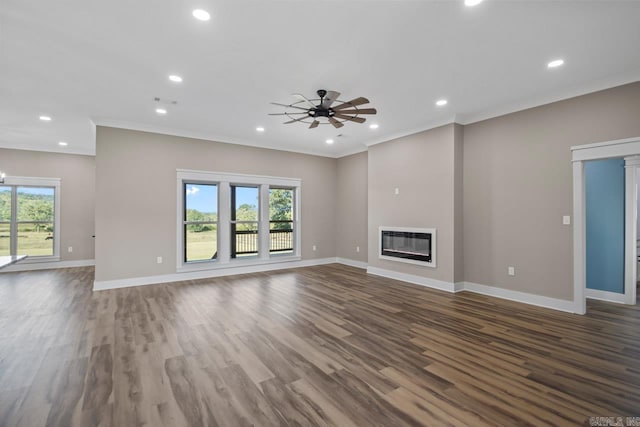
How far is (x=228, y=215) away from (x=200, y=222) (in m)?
0.60

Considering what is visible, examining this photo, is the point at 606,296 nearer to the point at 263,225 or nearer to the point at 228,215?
the point at 263,225

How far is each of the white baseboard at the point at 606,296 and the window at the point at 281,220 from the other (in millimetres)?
→ 5920

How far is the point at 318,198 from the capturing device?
7.68m

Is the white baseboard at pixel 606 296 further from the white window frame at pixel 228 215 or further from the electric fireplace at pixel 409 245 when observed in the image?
the white window frame at pixel 228 215

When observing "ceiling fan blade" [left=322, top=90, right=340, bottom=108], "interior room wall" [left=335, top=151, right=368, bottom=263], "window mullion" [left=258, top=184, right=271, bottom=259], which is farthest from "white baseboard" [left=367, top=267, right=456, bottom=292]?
"ceiling fan blade" [left=322, top=90, right=340, bottom=108]

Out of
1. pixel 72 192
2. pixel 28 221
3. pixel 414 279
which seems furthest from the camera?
pixel 72 192

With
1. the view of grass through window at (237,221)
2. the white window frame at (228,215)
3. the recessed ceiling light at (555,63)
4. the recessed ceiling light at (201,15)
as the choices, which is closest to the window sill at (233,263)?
the white window frame at (228,215)

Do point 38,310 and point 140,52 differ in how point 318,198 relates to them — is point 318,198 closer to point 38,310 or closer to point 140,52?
point 140,52

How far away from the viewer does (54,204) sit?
720 centimetres

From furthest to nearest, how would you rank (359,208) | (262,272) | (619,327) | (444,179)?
(359,208)
(262,272)
(444,179)
(619,327)

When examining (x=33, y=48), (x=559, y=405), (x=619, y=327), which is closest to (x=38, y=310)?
(x=33, y=48)

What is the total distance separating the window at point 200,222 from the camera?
6027 millimetres

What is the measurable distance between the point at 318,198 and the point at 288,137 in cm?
203

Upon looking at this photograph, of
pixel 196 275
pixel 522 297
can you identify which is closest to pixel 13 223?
pixel 196 275
